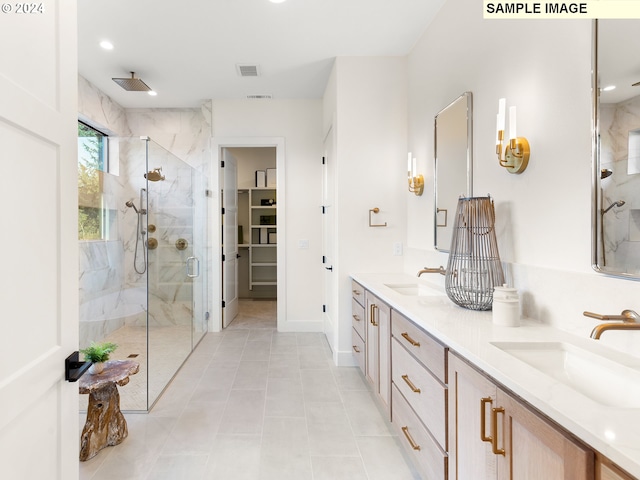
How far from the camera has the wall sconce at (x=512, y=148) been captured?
1.72 m

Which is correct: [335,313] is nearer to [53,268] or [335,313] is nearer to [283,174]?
[283,174]

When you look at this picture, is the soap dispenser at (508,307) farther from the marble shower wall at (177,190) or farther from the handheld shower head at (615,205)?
the marble shower wall at (177,190)

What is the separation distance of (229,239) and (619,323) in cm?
440

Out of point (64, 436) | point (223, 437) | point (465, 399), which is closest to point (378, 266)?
point (223, 437)

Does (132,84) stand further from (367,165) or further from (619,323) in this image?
(619,323)

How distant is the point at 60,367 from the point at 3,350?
26 cm

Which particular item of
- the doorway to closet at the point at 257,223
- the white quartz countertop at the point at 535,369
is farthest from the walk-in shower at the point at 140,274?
the doorway to closet at the point at 257,223

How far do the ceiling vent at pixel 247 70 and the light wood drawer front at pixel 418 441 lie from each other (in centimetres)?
317

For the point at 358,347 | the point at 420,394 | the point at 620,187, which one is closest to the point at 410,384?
the point at 420,394

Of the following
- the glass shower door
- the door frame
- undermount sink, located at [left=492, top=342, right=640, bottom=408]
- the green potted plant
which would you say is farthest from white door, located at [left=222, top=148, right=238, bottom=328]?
undermount sink, located at [left=492, top=342, right=640, bottom=408]

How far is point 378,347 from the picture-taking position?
97.0 inches

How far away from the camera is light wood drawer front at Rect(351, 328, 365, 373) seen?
116 inches

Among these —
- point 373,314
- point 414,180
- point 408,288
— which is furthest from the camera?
point 414,180

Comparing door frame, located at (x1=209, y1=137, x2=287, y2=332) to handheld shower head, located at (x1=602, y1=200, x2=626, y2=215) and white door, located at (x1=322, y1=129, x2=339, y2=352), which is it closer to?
white door, located at (x1=322, y1=129, x2=339, y2=352)
